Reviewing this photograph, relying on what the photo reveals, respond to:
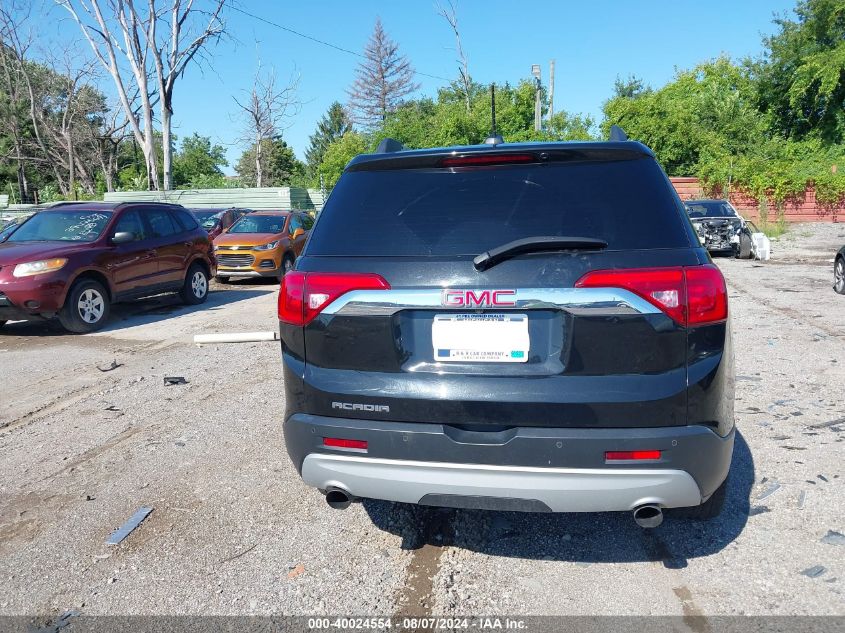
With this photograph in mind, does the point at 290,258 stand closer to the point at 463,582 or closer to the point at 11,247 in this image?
the point at 11,247

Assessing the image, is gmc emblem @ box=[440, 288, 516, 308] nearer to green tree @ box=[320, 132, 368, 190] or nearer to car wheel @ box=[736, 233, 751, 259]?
car wheel @ box=[736, 233, 751, 259]

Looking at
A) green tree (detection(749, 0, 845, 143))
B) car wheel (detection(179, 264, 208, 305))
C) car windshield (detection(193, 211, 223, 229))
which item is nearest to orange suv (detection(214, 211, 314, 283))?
car wheel (detection(179, 264, 208, 305))

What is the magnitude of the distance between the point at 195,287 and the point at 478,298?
10.3 metres

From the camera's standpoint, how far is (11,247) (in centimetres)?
914

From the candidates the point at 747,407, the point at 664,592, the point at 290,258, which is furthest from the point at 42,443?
the point at 290,258

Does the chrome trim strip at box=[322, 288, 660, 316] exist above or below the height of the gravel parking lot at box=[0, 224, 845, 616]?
above

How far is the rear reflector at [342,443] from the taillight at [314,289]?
51 cm

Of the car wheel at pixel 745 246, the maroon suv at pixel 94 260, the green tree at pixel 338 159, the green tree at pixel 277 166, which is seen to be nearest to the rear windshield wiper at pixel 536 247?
the maroon suv at pixel 94 260

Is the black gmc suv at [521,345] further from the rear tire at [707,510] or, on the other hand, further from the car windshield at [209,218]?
the car windshield at [209,218]

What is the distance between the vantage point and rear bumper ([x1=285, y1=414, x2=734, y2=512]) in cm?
252

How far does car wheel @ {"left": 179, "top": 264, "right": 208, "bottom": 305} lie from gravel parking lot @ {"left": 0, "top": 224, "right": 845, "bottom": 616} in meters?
6.04

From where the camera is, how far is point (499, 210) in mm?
2754

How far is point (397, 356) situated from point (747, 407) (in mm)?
Answer: 3747

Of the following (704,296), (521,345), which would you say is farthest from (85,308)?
(704,296)
